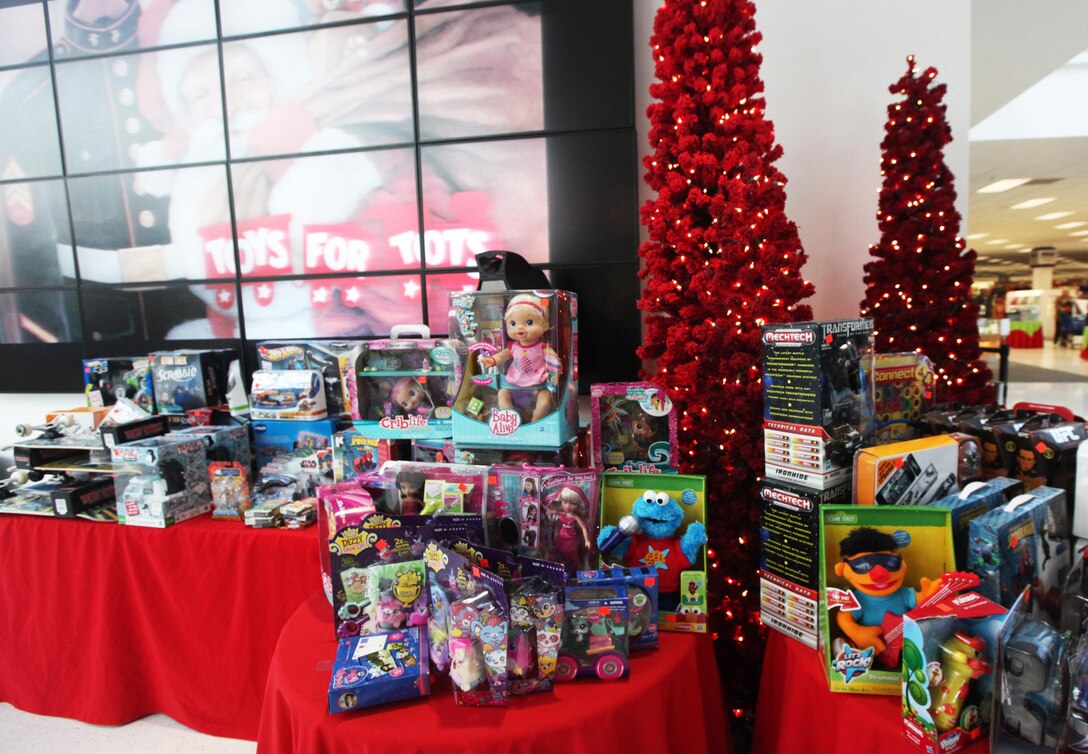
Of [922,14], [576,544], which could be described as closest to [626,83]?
[922,14]

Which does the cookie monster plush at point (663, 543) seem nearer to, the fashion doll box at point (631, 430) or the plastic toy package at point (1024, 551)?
the fashion doll box at point (631, 430)

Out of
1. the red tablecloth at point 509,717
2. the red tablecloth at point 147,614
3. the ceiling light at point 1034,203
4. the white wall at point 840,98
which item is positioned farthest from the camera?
the ceiling light at point 1034,203

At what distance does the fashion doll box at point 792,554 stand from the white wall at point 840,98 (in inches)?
65.0

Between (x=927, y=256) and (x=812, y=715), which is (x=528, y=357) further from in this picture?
(x=927, y=256)

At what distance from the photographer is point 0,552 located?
245 centimetres

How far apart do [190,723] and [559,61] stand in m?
3.18

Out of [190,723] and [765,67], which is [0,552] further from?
[765,67]

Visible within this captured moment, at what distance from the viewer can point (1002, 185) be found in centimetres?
852

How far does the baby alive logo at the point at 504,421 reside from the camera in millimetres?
1735

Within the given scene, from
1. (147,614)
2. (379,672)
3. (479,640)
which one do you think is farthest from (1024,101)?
(147,614)

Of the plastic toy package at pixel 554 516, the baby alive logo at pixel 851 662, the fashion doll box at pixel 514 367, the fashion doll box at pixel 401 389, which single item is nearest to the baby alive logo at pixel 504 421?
the fashion doll box at pixel 514 367

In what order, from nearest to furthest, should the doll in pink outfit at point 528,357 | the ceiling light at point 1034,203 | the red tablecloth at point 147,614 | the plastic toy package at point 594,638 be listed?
the plastic toy package at point 594,638, the doll in pink outfit at point 528,357, the red tablecloth at point 147,614, the ceiling light at point 1034,203

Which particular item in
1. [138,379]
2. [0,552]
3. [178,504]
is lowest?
[0,552]

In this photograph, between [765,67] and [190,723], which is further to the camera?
[765,67]
